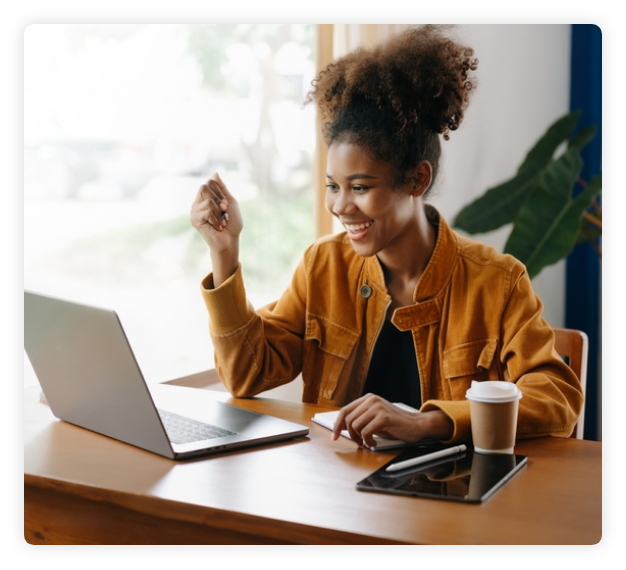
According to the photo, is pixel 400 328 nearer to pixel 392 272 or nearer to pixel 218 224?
pixel 392 272

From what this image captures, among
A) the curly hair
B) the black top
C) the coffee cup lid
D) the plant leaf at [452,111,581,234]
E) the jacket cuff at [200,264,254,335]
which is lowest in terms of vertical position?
the black top

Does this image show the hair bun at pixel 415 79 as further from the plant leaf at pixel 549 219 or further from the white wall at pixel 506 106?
the white wall at pixel 506 106

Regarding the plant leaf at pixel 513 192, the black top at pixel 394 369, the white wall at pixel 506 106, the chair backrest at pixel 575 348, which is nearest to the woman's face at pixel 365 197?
the black top at pixel 394 369

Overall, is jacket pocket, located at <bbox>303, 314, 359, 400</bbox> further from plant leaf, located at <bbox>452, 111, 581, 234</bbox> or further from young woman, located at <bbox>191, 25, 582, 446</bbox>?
plant leaf, located at <bbox>452, 111, 581, 234</bbox>

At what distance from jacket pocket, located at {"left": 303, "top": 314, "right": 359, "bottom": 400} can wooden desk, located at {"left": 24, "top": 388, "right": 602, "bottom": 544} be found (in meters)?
0.39

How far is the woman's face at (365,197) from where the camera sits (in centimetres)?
143

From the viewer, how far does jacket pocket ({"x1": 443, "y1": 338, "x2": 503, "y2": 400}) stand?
1418mm

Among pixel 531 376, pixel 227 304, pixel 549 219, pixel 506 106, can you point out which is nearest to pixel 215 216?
pixel 227 304

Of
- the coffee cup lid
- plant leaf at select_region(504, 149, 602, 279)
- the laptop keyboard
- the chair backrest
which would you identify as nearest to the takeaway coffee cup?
the coffee cup lid

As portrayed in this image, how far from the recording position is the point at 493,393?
108 centimetres

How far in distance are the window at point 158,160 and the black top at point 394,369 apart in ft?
2.24

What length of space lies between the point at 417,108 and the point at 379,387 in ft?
1.89
